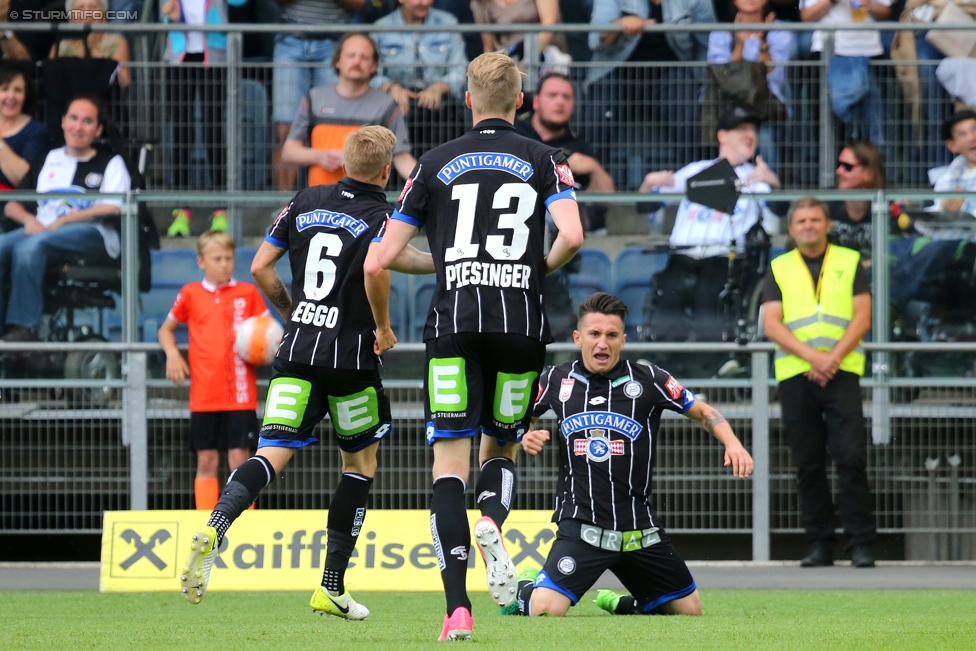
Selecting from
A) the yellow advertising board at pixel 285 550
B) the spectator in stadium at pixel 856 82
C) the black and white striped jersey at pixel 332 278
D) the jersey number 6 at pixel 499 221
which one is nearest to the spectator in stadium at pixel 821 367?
the spectator in stadium at pixel 856 82

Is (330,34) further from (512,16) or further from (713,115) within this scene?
(713,115)

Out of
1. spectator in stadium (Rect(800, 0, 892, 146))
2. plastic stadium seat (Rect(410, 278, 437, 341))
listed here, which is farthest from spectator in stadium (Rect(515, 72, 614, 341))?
spectator in stadium (Rect(800, 0, 892, 146))

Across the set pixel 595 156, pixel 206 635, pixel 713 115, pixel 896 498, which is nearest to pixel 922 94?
pixel 713 115

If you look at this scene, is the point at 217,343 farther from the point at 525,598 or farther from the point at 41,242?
the point at 525,598

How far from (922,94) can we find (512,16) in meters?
3.54

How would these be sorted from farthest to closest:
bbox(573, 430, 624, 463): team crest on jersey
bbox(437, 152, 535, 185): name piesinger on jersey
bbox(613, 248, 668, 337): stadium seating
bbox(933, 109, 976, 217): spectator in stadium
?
bbox(933, 109, 976, 217): spectator in stadium < bbox(613, 248, 668, 337): stadium seating < bbox(573, 430, 624, 463): team crest on jersey < bbox(437, 152, 535, 185): name piesinger on jersey

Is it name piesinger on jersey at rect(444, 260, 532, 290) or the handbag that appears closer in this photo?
name piesinger on jersey at rect(444, 260, 532, 290)

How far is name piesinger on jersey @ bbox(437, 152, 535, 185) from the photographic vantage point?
5.02 metres

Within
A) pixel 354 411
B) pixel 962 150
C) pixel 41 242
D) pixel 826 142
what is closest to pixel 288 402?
pixel 354 411

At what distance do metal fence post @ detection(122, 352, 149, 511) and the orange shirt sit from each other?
1.28 feet

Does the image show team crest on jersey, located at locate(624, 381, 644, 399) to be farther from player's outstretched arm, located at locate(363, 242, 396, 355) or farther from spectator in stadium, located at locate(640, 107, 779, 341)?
spectator in stadium, located at locate(640, 107, 779, 341)

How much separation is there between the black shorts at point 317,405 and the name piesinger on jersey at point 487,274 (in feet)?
4.87

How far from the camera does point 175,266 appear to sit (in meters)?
9.91

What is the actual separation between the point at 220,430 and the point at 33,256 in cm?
190
